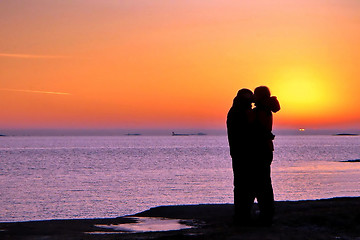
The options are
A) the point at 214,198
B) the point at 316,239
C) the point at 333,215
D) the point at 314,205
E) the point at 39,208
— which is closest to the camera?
the point at 316,239

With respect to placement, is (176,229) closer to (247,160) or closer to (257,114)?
(247,160)

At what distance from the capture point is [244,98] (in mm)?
10844

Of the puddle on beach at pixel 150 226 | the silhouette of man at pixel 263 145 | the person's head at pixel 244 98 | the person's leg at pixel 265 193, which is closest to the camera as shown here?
the person's head at pixel 244 98

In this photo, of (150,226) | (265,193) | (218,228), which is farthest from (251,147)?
(150,226)

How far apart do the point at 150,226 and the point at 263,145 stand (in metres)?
3.17

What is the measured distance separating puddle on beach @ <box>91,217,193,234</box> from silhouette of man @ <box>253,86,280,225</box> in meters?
1.79

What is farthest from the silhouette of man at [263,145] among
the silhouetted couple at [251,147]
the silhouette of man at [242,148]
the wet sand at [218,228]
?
the wet sand at [218,228]

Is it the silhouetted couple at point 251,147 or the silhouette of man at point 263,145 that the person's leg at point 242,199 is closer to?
the silhouetted couple at point 251,147

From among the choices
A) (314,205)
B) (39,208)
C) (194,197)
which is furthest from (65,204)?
(314,205)

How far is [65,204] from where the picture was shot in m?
32.8

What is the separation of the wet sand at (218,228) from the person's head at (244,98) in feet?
7.72

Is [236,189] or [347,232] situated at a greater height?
[236,189]

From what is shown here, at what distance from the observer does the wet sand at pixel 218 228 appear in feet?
34.4

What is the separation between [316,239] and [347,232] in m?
1.49
